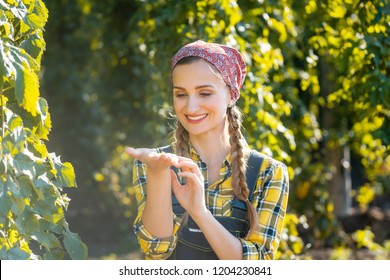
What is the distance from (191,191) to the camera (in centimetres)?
223

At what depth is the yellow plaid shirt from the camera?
2354mm

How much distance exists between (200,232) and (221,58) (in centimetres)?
52

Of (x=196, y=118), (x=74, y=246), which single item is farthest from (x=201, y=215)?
Result: (x=74, y=246)

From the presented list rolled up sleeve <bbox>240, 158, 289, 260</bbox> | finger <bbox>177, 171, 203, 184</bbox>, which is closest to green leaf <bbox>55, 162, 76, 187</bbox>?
finger <bbox>177, 171, 203, 184</bbox>

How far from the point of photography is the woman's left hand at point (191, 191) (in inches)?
86.1

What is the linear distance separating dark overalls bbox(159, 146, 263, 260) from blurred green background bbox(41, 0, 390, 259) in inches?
46.4

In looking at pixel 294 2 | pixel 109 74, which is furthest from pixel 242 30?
pixel 109 74

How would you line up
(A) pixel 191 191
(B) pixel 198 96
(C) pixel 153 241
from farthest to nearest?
(B) pixel 198 96 → (C) pixel 153 241 → (A) pixel 191 191

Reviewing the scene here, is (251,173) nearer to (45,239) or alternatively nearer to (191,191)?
(191,191)

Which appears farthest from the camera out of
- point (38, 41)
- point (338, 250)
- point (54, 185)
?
point (338, 250)

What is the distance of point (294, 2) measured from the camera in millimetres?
4273

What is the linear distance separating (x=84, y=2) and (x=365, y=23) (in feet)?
9.05

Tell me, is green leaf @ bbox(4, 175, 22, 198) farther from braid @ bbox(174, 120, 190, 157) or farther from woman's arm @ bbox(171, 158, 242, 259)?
braid @ bbox(174, 120, 190, 157)
